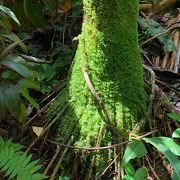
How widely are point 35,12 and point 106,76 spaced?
1177 millimetres

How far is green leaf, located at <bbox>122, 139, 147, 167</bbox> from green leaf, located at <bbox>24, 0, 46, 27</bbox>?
161 cm

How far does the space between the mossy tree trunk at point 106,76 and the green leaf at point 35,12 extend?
941mm

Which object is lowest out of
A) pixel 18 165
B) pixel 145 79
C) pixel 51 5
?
pixel 18 165

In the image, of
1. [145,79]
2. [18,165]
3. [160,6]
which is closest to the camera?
[18,165]

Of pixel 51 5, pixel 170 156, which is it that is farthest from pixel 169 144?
pixel 51 5

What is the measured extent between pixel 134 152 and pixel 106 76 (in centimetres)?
54

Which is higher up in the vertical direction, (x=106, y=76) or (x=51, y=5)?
(x=51, y=5)

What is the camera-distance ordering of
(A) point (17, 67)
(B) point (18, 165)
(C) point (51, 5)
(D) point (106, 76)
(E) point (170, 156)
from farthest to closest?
(C) point (51, 5), (D) point (106, 76), (A) point (17, 67), (B) point (18, 165), (E) point (170, 156)

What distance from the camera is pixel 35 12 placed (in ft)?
10.0

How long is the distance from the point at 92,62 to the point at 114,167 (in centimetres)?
65

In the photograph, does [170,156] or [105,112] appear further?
[105,112]

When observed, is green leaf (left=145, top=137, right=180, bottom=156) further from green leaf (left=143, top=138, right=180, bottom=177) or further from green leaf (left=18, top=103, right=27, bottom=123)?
green leaf (left=18, top=103, right=27, bottom=123)

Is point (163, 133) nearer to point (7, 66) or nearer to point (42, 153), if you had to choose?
point (42, 153)

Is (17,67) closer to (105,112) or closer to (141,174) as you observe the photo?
(105,112)
